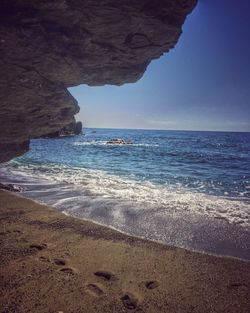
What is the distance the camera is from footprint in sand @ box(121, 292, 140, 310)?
12.4 feet

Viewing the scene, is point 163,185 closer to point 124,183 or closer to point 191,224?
point 124,183

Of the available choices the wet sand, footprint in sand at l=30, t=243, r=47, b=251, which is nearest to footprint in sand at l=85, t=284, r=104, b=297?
the wet sand

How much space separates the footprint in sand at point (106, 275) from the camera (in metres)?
4.48

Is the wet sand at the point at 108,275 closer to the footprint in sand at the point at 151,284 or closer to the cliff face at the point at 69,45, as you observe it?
the footprint in sand at the point at 151,284

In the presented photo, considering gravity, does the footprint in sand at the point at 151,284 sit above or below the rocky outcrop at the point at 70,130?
below

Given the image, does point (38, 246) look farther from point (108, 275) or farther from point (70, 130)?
point (70, 130)

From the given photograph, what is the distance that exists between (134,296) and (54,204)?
5897 mm

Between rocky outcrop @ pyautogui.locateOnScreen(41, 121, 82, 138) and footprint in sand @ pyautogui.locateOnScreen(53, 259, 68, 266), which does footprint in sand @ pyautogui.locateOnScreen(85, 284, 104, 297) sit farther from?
rocky outcrop @ pyautogui.locateOnScreen(41, 121, 82, 138)

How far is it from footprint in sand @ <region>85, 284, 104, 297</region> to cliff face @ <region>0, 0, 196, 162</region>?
6.44 metres

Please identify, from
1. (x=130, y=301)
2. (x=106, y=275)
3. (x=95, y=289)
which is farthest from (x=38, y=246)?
(x=130, y=301)

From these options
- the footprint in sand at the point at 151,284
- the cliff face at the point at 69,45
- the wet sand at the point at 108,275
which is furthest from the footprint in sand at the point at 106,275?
the cliff face at the point at 69,45

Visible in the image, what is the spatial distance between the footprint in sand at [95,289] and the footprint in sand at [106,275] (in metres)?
0.25

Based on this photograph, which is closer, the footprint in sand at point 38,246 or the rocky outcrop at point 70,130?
the footprint in sand at point 38,246

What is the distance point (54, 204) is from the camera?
9211 millimetres
